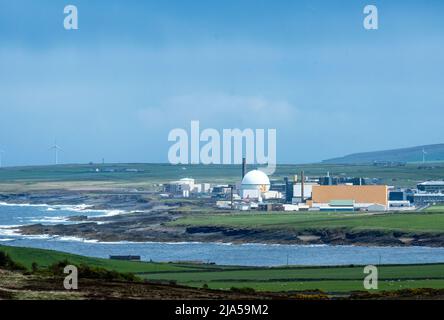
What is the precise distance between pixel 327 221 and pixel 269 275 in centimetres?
3833

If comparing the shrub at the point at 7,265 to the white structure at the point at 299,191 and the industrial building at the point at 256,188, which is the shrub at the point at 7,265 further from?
the industrial building at the point at 256,188

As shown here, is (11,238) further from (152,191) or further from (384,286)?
(152,191)

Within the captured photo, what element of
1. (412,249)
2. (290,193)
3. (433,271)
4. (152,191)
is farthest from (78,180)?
(433,271)

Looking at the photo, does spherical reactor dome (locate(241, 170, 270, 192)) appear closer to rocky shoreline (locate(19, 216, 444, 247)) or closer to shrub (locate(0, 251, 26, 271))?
rocky shoreline (locate(19, 216, 444, 247))

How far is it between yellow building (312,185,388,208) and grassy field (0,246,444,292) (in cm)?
5068

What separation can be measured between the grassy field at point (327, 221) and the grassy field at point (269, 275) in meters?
26.0

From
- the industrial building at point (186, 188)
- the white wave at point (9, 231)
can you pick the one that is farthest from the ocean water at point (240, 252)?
the industrial building at point (186, 188)

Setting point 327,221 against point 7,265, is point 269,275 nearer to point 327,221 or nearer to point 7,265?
point 7,265

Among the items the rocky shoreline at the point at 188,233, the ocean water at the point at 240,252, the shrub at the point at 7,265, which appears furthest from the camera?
the rocky shoreline at the point at 188,233

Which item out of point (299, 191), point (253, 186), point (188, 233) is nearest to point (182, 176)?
point (253, 186)

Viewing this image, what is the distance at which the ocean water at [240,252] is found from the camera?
172 ft

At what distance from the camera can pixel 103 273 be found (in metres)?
31.3

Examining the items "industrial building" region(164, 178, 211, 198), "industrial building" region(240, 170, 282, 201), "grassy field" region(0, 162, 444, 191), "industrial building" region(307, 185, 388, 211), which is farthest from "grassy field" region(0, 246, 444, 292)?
"grassy field" region(0, 162, 444, 191)

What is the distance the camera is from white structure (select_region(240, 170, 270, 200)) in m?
108
